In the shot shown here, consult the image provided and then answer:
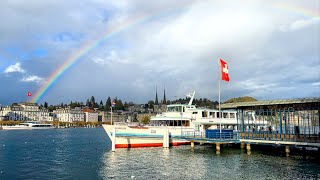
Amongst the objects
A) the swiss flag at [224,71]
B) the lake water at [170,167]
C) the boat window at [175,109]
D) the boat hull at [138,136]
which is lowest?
the lake water at [170,167]

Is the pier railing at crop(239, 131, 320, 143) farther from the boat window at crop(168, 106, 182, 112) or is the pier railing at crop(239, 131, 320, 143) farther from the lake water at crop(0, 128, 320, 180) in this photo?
the boat window at crop(168, 106, 182, 112)

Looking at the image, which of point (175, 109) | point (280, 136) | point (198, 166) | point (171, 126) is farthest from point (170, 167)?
point (175, 109)

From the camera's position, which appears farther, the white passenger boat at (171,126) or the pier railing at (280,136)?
the white passenger boat at (171,126)

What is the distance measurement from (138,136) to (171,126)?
6.52 meters

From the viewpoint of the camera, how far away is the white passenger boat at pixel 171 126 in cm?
5328

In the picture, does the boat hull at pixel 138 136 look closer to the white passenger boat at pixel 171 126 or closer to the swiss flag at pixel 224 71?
the white passenger boat at pixel 171 126

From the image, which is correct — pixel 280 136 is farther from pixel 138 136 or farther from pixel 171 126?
pixel 138 136

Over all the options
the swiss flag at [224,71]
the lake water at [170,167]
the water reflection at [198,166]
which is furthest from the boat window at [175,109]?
the swiss flag at [224,71]

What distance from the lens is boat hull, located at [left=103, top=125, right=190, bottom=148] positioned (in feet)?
173

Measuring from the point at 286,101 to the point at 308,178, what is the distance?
1317cm

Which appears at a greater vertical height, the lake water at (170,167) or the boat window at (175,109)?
the boat window at (175,109)

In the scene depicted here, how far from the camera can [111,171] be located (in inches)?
1359

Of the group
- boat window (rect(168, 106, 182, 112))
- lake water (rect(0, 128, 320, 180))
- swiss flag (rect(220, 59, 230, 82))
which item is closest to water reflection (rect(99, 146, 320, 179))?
lake water (rect(0, 128, 320, 180))

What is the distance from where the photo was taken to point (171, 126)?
188 ft
